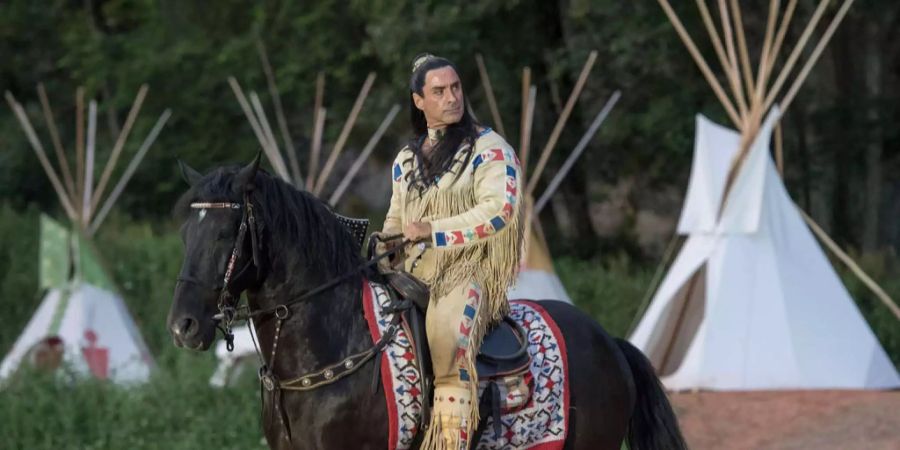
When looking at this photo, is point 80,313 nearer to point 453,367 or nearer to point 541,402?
point 541,402

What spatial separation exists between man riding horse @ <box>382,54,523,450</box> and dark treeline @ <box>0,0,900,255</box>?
11474mm

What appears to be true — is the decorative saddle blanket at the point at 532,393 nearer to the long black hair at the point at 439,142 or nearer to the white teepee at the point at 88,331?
the long black hair at the point at 439,142

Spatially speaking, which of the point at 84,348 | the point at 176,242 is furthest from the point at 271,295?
the point at 176,242

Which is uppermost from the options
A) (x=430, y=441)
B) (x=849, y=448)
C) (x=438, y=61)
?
(x=438, y=61)

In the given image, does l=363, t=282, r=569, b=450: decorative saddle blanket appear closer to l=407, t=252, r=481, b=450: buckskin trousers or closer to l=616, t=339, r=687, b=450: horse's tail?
l=407, t=252, r=481, b=450: buckskin trousers

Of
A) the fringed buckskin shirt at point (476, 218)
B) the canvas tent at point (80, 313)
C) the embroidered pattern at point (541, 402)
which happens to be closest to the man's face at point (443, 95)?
the fringed buckskin shirt at point (476, 218)

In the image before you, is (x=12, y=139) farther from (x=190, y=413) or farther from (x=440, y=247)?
(x=440, y=247)

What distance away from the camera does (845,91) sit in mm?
16953

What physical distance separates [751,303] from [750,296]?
0.17ft

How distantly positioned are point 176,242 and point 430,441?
11912 mm

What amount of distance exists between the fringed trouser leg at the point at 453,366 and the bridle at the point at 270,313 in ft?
0.45

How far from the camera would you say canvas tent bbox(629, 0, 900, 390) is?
10.0 meters

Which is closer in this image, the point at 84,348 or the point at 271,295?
the point at 271,295

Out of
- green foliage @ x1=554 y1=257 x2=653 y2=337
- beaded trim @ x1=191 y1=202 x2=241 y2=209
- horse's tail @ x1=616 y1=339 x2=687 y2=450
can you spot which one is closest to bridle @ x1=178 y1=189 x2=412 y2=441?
beaded trim @ x1=191 y1=202 x2=241 y2=209
